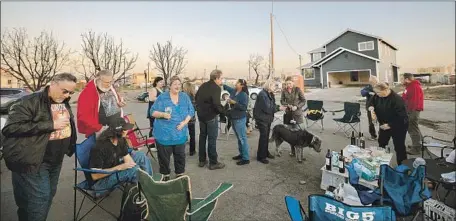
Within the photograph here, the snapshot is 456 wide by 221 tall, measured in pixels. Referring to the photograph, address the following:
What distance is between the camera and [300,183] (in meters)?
4.06

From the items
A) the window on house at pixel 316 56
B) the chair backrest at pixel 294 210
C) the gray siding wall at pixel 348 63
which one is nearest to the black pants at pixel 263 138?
the chair backrest at pixel 294 210

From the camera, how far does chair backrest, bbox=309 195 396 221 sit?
1.86 m

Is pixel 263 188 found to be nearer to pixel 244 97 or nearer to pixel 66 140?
pixel 244 97

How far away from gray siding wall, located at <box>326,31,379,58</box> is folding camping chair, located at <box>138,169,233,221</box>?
29.6 metres

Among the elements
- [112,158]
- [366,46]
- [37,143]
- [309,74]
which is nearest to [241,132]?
[112,158]

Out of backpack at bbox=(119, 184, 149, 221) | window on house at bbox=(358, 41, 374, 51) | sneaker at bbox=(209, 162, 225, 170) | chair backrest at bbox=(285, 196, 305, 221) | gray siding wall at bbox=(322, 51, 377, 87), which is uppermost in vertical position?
window on house at bbox=(358, 41, 374, 51)

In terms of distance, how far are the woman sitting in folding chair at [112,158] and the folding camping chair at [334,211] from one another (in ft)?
6.46

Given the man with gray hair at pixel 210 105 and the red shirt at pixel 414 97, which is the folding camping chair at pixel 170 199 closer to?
the man with gray hair at pixel 210 105

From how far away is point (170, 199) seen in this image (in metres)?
2.18

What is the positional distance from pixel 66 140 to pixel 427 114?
12.1m

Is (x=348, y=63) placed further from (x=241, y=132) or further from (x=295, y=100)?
(x=241, y=132)

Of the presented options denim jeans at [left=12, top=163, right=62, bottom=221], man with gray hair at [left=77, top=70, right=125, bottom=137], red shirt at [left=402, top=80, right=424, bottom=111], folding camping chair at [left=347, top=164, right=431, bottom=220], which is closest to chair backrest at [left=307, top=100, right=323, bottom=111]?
red shirt at [left=402, top=80, right=424, bottom=111]

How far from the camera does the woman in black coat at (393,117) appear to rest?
4.18m

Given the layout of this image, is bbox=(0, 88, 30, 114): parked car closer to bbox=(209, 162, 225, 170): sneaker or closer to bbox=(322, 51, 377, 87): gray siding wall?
bbox=(209, 162, 225, 170): sneaker
